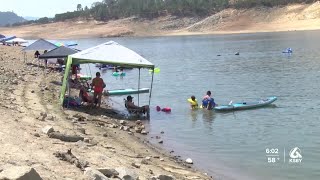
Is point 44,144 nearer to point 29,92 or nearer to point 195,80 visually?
point 29,92

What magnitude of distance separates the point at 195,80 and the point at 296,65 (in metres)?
10.8

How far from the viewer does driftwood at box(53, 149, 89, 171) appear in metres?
9.02

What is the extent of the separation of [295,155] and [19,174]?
9.77 metres

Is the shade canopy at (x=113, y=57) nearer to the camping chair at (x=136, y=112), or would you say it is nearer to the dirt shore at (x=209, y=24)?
the camping chair at (x=136, y=112)

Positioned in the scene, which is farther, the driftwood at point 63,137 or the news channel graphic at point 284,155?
the news channel graphic at point 284,155

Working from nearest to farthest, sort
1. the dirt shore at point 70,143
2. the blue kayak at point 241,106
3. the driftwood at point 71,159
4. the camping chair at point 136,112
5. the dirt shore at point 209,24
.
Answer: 1. the dirt shore at point 70,143
2. the driftwood at point 71,159
3. the camping chair at point 136,112
4. the blue kayak at point 241,106
5. the dirt shore at point 209,24

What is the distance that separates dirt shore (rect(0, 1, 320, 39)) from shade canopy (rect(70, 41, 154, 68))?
9104 cm

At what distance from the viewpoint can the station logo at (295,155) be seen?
13797 mm

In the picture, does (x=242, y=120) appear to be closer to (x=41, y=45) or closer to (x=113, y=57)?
(x=113, y=57)


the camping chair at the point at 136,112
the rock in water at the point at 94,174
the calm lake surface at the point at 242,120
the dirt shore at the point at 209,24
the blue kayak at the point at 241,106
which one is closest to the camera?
the rock in water at the point at 94,174

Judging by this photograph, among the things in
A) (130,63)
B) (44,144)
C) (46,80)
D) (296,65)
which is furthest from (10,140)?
(296,65)

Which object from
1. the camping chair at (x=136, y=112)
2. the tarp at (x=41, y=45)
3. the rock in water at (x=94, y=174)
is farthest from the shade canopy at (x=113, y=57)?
the tarp at (x=41, y=45)

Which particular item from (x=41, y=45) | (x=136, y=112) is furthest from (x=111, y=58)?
(x=41, y=45)

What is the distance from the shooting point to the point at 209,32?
126188 mm
